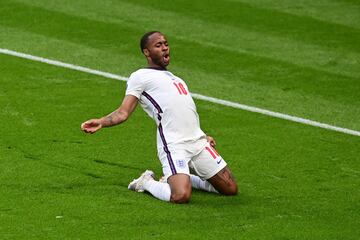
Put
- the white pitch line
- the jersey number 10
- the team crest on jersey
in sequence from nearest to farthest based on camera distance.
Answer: the team crest on jersey < the jersey number 10 < the white pitch line

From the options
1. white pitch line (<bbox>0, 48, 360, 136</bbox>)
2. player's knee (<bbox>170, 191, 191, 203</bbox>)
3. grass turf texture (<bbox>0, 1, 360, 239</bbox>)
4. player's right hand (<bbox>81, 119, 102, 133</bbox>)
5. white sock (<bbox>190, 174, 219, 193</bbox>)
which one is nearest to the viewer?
grass turf texture (<bbox>0, 1, 360, 239</bbox>)

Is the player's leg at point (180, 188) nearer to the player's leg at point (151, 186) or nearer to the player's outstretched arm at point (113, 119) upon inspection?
the player's leg at point (151, 186)

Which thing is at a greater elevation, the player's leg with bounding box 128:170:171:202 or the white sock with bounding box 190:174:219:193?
the player's leg with bounding box 128:170:171:202

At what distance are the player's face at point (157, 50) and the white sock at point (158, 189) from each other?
1135 millimetres

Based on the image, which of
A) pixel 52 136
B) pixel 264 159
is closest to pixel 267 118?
pixel 264 159

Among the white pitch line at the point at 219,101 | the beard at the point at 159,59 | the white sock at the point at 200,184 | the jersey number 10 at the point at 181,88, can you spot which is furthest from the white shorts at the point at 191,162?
the white pitch line at the point at 219,101

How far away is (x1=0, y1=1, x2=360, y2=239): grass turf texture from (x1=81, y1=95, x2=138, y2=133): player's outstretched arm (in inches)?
26.1

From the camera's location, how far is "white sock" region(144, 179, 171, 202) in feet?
34.5

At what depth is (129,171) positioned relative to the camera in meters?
11.5

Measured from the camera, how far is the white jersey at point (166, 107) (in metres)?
10.8

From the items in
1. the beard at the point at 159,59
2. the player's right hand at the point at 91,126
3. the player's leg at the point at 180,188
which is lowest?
the player's leg at the point at 180,188

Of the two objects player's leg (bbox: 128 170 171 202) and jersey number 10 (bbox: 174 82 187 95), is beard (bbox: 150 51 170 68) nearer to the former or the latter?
jersey number 10 (bbox: 174 82 187 95)

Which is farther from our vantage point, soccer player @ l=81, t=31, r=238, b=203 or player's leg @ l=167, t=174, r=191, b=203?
soccer player @ l=81, t=31, r=238, b=203

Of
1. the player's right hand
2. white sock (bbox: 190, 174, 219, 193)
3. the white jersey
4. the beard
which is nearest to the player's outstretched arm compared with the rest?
the player's right hand
